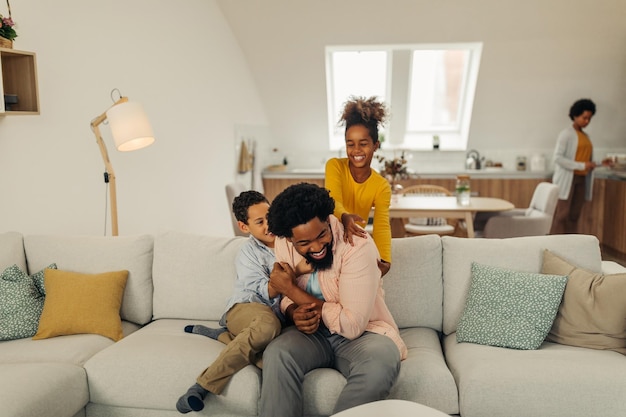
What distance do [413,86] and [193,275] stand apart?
499 cm

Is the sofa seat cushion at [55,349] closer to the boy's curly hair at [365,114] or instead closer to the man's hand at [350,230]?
the man's hand at [350,230]

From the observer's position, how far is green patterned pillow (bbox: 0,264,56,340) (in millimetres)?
2783

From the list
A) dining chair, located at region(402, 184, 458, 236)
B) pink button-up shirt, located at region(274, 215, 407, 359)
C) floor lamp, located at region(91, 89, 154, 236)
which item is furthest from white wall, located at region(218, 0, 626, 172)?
pink button-up shirt, located at region(274, 215, 407, 359)

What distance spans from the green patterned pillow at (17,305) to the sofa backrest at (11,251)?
0.27 ft

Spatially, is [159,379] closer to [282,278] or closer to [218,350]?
[218,350]

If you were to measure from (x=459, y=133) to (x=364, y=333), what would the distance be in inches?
216

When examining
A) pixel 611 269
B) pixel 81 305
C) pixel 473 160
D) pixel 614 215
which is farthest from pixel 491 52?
pixel 81 305

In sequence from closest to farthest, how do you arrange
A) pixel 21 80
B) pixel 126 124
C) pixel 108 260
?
pixel 108 260 → pixel 21 80 → pixel 126 124

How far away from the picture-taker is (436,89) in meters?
7.43

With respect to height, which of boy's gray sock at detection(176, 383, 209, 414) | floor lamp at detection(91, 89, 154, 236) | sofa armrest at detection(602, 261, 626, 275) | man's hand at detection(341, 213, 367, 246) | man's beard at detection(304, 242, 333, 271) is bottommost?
boy's gray sock at detection(176, 383, 209, 414)

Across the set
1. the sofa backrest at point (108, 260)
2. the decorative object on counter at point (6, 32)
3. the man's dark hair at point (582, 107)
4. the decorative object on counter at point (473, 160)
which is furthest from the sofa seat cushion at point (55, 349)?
the man's dark hair at point (582, 107)

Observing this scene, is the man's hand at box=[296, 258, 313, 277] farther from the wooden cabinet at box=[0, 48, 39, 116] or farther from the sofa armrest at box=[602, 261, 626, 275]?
the wooden cabinet at box=[0, 48, 39, 116]

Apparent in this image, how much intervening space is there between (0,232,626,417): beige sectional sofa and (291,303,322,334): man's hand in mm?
167

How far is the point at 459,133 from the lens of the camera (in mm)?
7566
